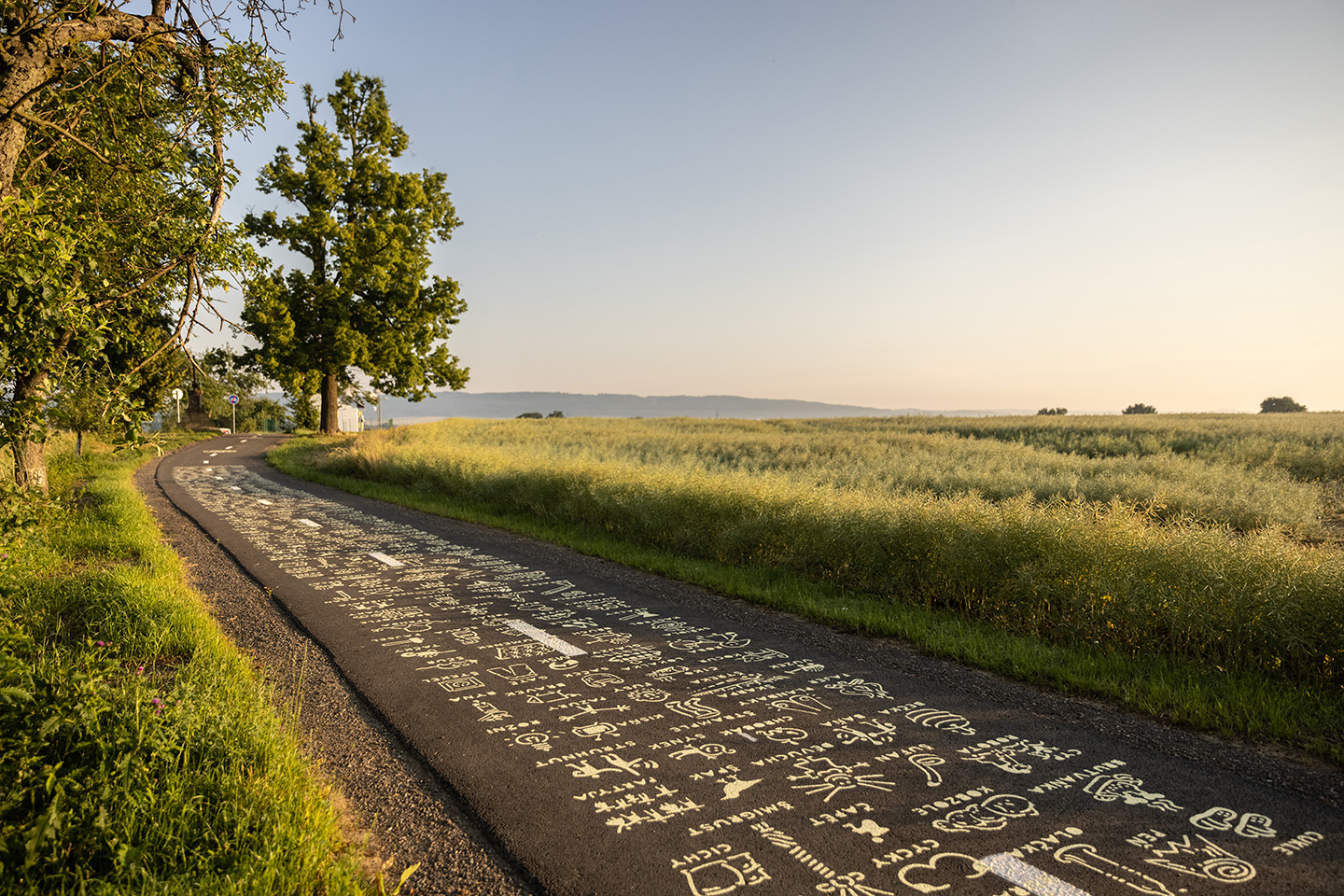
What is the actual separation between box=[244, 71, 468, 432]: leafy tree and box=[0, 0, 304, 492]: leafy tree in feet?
94.5

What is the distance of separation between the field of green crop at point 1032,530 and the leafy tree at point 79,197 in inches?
270

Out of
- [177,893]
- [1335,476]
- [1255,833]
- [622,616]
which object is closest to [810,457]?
[1335,476]

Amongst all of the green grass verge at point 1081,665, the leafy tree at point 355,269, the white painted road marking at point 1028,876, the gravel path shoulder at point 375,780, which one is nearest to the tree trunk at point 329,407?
the leafy tree at point 355,269

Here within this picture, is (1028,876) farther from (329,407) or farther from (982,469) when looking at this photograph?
(329,407)

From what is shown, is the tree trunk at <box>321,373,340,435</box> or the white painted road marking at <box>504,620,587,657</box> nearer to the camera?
the white painted road marking at <box>504,620,587,657</box>

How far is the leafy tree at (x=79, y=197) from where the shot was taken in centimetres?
360

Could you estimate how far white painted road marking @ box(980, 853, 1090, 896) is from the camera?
2.83m

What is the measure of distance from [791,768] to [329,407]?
1613 inches

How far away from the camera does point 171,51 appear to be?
5059 millimetres

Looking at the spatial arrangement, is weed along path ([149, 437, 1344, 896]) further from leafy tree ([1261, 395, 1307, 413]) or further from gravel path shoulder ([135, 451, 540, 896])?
leafy tree ([1261, 395, 1307, 413])

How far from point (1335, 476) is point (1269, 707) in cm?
1840

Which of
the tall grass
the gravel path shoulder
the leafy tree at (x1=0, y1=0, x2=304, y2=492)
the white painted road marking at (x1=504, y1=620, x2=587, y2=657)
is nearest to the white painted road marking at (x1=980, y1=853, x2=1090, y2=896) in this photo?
the gravel path shoulder

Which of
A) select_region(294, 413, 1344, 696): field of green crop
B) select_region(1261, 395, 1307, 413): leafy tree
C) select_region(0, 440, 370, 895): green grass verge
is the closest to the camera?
select_region(0, 440, 370, 895): green grass verge

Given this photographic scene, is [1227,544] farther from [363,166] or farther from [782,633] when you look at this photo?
[363,166]
